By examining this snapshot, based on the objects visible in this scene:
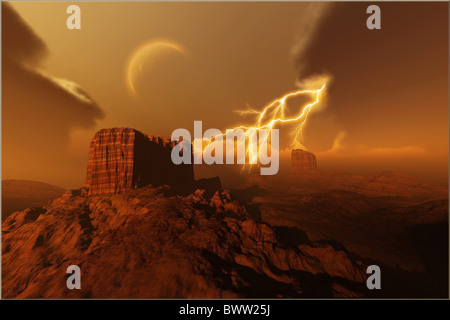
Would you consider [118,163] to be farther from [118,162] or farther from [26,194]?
[26,194]

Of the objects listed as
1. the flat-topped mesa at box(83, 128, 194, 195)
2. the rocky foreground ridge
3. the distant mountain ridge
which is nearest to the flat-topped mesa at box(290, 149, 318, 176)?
the flat-topped mesa at box(83, 128, 194, 195)

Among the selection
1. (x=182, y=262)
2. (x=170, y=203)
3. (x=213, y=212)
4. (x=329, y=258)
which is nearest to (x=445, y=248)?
(x=329, y=258)

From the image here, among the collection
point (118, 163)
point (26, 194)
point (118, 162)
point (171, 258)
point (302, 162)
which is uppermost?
point (302, 162)

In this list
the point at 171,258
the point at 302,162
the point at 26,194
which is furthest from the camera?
the point at 302,162

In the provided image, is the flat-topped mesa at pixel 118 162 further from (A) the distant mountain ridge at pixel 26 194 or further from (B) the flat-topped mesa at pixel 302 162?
(B) the flat-topped mesa at pixel 302 162

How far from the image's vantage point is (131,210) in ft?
66.5

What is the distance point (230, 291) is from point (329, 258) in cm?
1024

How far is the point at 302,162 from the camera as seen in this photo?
94.2m

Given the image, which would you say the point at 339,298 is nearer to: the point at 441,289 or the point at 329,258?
the point at 329,258

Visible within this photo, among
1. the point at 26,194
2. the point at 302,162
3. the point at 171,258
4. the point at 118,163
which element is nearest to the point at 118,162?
the point at 118,163

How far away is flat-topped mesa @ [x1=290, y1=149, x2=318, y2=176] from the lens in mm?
93562

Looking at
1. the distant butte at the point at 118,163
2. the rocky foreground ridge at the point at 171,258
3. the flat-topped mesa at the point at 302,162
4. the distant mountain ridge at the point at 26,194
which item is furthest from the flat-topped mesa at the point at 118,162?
the flat-topped mesa at the point at 302,162

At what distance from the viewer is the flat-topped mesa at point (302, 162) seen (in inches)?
3684

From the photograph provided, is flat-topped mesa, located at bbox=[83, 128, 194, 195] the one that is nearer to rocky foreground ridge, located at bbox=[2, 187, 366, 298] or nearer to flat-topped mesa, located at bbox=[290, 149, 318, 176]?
rocky foreground ridge, located at bbox=[2, 187, 366, 298]
